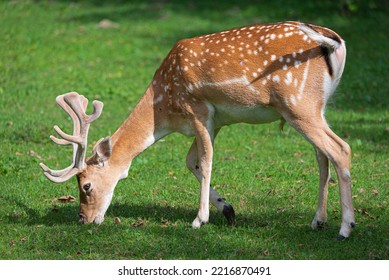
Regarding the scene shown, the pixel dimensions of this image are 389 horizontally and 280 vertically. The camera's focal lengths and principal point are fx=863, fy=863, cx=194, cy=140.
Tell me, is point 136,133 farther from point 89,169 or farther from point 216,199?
point 216,199

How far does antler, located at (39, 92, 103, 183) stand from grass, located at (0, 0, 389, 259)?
52cm

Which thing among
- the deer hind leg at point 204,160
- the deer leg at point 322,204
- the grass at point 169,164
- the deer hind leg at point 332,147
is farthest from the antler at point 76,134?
the deer leg at point 322,204

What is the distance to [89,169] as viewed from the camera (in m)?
8.15

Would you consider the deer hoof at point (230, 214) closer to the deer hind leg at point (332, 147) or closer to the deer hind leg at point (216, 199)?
the deer hind leg at point (216, 199)

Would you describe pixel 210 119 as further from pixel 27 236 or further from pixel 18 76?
pixel 18 76

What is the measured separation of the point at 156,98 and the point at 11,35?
1137 centimetres

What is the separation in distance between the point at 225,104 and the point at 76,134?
1.43 m

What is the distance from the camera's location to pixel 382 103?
13.1 metres

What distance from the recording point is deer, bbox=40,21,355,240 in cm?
748

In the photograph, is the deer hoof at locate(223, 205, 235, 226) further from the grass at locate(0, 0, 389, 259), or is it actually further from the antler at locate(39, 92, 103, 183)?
the antler at locate(39, 92, 103, 183)

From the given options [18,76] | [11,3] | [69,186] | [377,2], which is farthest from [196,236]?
[11,3]

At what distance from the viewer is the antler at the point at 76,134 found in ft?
26.2
